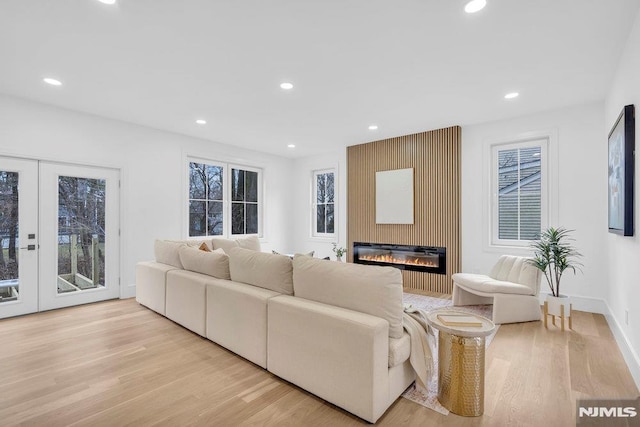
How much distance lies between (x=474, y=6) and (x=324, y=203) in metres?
5.21

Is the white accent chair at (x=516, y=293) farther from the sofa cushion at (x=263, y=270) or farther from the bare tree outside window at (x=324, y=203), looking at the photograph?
the bare tree outside window at (x=324, y=203)

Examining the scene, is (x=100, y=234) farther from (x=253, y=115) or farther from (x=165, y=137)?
(x=253, y=115)

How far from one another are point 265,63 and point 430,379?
9.96 ft

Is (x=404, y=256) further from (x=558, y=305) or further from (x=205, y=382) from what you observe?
(x=205, y=382)

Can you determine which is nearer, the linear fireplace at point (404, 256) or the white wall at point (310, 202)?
the linear fireplace at point (404, 256)

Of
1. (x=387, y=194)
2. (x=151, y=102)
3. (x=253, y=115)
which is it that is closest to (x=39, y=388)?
(x=151, y=102)

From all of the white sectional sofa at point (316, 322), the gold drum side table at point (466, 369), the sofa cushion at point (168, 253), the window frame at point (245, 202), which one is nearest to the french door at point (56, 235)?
the sofa cushion at point (168, 253)

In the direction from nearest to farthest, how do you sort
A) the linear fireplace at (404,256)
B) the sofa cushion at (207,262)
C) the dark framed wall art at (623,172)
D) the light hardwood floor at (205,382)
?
1. the light hardwood floor at (205,382)
2. the dark framed wall art at (623,172)
3. the sofa cushion at (207,262)
4. the linear fireplace at (404,256)

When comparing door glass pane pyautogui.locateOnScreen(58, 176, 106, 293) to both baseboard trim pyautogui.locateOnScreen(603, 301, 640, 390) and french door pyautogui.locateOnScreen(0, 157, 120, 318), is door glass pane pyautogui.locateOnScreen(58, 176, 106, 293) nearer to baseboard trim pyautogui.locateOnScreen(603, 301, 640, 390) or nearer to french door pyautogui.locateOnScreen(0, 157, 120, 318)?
french door pyautogui.locateOnScreen(0, 157, 120, 318)

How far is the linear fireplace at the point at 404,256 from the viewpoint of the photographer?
17.1ft

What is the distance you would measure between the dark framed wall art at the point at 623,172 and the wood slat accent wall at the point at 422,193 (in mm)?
2099

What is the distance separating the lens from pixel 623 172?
260 cm

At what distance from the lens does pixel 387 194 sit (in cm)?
575

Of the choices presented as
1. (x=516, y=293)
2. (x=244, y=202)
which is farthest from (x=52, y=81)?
(x=516, y=293)
